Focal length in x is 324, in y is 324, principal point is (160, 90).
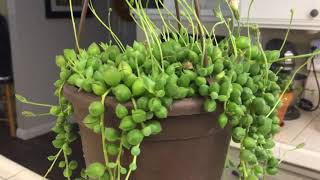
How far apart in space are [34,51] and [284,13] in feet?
8.48

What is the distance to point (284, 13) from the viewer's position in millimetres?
1512

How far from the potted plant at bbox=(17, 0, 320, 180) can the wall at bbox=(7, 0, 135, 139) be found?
305cm

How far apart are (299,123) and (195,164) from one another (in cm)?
122

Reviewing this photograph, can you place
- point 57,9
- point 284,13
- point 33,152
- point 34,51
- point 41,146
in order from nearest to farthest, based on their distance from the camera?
point 284,13
point 33,152
point 41,146
point 34,51
point 57,9

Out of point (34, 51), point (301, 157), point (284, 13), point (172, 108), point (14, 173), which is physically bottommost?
point (301, 157)

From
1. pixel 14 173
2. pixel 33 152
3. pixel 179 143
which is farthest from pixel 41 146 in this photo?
pixel 179 143

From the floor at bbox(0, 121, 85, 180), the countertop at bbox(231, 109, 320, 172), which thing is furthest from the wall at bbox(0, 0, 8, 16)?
the countertop at bbox(231, 109, 320, 172)

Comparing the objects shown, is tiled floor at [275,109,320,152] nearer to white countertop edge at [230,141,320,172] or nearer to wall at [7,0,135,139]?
white countertop edge at [230,141,320,172]

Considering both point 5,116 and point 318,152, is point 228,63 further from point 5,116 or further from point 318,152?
point 5,116

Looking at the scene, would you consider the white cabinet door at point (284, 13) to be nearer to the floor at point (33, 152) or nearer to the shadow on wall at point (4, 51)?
the floor at point (33, 152)

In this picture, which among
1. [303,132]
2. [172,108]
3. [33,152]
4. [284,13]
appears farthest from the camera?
[33,152]

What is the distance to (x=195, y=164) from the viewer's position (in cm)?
37

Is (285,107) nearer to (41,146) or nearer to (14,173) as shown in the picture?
(14,173)

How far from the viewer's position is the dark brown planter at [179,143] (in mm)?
338
